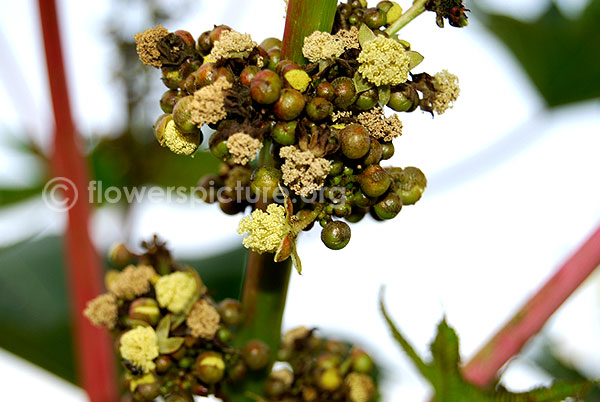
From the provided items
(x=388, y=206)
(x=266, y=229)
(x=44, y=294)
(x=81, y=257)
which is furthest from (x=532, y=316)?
(x=44, y=294)

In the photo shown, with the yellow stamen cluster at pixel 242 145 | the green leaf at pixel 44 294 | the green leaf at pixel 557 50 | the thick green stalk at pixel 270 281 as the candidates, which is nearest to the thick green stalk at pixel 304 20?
the thick green stalk at pixel 270 281

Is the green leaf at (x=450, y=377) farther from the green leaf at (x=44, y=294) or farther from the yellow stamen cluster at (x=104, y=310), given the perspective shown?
the green leaf at (x=44, y=294)

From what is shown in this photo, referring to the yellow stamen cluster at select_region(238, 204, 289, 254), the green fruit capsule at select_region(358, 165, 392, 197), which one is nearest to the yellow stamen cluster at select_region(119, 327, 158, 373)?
the yellow stamen cluster at select_region(238, 204, 289, 254)

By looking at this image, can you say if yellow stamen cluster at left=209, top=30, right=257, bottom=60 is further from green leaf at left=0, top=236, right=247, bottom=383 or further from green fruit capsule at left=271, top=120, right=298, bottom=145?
green leaf at left=0, top=236, right=247, bottom=383

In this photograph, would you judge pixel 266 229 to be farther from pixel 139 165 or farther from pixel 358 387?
pixel 139 165

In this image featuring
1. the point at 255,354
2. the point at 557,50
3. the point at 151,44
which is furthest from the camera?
the point at 557,50
